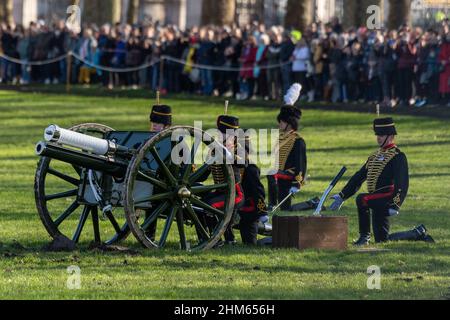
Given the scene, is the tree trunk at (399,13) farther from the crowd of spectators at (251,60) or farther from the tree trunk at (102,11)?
the tree trunk at (102,11)

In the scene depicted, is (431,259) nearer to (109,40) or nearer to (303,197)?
(303,197)

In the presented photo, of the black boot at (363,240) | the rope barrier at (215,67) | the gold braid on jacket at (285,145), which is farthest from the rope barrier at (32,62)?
the black boot at (363,240)

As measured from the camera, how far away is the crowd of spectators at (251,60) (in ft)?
103

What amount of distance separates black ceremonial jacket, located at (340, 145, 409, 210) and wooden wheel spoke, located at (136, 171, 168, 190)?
2.24 meters

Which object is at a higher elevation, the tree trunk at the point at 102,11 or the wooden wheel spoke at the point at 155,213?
the tree trunk at the point at 102,11

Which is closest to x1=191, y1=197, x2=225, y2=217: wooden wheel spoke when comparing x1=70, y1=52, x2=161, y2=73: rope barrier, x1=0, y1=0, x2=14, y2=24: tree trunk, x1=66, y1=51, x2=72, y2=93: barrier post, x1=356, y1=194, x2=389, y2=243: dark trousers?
x1=356, y1=194, x2=389, y2=243: dark trousers

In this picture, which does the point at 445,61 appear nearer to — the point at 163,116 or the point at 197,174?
the point at 163,116

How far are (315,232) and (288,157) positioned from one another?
3.64m

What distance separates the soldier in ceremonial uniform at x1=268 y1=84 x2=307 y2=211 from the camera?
57.1 feet

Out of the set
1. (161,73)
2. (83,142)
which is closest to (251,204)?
(83,142)

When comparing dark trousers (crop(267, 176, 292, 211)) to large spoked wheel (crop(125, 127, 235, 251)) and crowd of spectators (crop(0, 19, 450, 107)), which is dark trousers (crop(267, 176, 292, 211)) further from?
crowd of spectators (crop(0, 19, 450, 107))

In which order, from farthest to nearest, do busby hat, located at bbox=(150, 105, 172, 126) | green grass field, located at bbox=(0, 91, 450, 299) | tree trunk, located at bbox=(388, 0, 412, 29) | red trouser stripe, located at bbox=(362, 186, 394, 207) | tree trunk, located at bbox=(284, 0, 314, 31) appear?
tree trunk, located at bbox=(284, 0, 314, 31) < tree trunk, located at bbox=(388, 0, 412, 29) < red trouser stripe, located at bbox=(362, 186, 394, 207) < busby hat, located at bbox=(150, 105, 172, 126) < green grass field, located at bbox=(0, 91, 450, 299)

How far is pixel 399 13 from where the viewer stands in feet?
131

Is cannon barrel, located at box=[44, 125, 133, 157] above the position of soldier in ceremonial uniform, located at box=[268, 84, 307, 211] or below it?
above
